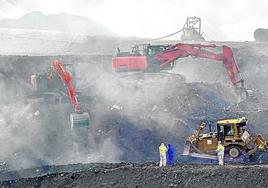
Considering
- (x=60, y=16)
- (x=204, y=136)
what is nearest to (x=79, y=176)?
(x=204, y=136)

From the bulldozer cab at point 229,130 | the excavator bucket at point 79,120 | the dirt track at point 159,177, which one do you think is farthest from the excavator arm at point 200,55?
the dirt track at point 159,177

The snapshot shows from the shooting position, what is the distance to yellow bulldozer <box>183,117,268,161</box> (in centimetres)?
1728

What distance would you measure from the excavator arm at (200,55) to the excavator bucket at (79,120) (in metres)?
6.72

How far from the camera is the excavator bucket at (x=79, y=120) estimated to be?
2138 centimetres

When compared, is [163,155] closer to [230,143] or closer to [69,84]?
[230,143]

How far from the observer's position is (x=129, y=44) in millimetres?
40844

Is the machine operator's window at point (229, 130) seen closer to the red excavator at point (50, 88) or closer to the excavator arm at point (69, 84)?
the excavator arm at point (69, 84)

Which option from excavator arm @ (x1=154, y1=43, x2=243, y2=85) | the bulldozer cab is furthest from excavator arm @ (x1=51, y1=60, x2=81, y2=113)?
the bulldozer cab

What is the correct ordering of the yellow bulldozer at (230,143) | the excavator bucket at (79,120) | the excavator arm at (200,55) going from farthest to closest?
the excavator arm at (200,55)
the excavator bucket at (79,120)
the yellow bulldozer at (230,143)

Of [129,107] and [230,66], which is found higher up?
[230,66]

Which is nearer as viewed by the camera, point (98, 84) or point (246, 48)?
point (98, 84)

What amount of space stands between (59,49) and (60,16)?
73.2 feet

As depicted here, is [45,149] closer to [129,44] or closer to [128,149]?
[128,149]

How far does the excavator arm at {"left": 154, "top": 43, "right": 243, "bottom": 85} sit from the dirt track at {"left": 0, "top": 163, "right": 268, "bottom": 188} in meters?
9.88
